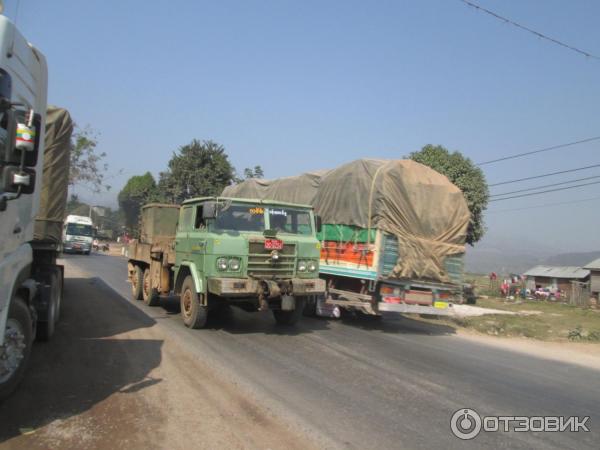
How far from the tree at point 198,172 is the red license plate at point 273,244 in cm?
2547

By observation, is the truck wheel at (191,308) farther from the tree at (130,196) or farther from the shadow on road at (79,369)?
the tree at (130,196)

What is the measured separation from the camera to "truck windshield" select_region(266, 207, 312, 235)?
8.70 m

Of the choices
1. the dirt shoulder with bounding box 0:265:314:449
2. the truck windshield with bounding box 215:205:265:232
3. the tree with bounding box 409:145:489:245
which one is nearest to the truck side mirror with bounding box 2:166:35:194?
the dirt shoulder with bounding box 0:265:314:449

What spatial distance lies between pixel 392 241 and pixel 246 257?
Answer: 125 inches

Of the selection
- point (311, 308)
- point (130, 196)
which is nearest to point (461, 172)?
point (311, 308)

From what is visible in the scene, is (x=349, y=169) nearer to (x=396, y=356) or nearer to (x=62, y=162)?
(x=396, y=356)

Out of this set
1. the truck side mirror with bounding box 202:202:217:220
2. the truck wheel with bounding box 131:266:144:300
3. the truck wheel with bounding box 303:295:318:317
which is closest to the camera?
the truck side mirror with bounding box 202:202:217:220

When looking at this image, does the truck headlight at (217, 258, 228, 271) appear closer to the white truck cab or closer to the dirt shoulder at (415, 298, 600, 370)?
the white truck cab

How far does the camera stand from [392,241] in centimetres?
963

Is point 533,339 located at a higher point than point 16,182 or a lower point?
lower

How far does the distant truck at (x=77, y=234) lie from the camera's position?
34188 millimetres

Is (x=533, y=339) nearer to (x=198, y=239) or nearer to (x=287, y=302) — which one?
(x=287, y=302)

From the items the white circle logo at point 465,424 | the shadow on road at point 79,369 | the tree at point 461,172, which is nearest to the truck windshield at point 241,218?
the shadow on road at point 79,369

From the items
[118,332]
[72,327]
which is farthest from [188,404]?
[72,327]
